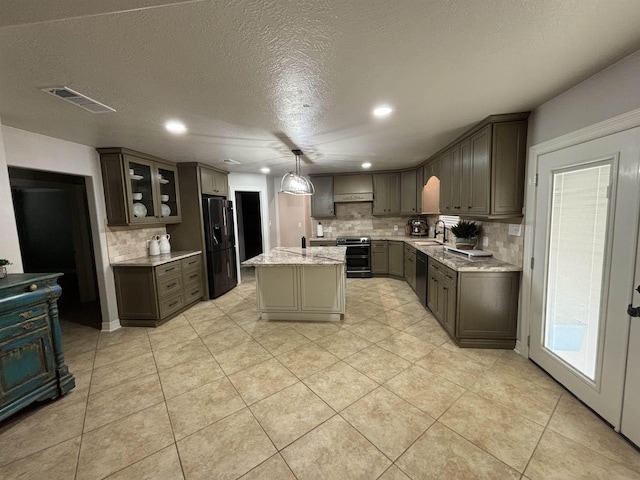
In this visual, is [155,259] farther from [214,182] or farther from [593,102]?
[593,102]

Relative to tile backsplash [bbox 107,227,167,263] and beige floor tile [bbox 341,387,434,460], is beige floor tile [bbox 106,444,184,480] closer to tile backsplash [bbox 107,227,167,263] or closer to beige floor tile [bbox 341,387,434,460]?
beige floor tile [bbox 341,387,434,460]

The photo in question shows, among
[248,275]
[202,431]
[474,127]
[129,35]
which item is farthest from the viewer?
[248,275]

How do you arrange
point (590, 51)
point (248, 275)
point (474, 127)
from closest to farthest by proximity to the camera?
1. point (590, 51)
2. point (474, 127)
3. point (248, 275)

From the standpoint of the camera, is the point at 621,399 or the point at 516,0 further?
the point at 621,399

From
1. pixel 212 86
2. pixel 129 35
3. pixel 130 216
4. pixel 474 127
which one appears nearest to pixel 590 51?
pixel 474 127

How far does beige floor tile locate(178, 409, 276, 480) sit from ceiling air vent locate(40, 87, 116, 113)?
97.9 inches

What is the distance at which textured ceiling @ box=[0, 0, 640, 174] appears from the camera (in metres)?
1.16

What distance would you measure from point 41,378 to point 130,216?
2.03 m

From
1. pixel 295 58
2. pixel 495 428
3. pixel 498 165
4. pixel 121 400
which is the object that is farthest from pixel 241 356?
pixel 498 165

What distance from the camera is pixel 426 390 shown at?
2.13 meters

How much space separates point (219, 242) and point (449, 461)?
169 inches

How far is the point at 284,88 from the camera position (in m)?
1.86

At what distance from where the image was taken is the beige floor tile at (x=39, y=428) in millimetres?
1684

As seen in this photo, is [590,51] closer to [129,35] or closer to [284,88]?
[284,88]
